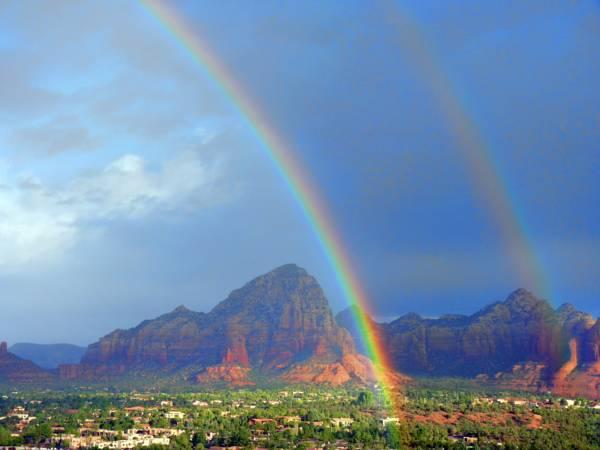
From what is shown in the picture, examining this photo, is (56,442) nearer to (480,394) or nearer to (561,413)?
(561,413)

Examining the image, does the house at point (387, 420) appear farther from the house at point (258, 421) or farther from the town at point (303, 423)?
the house at point (258, 421)

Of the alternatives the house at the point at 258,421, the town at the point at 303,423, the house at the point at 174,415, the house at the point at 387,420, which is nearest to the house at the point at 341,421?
the town at the point at 303,423

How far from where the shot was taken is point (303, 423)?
405ft

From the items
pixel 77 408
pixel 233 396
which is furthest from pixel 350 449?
pixel 233 396

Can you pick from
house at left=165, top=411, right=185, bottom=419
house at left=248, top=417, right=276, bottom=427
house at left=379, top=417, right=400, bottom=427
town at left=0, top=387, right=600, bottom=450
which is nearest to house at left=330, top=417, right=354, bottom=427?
town at left=0, top=387, right=600, bottom=450

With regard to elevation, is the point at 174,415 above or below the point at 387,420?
above

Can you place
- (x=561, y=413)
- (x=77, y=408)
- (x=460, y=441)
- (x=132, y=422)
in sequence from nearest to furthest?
(x=460, y=441)
(x=132, y=422)
(x=561, y=413)
(x=77, y=408)

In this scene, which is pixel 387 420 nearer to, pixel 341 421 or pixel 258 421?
pixel 341 421

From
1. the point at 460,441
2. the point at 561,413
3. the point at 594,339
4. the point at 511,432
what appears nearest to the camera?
the point at 460,441

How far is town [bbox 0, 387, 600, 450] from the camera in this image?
357 ft

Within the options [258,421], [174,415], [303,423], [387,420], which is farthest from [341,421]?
[174,415]

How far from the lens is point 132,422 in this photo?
128m

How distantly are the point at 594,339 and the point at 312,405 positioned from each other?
253ft

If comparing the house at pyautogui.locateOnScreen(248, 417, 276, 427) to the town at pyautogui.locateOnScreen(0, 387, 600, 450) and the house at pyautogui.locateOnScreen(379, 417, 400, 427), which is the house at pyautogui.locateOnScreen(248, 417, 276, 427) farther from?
the house at pyautogui.locateOnScreen(379, 417, 400, 427)
